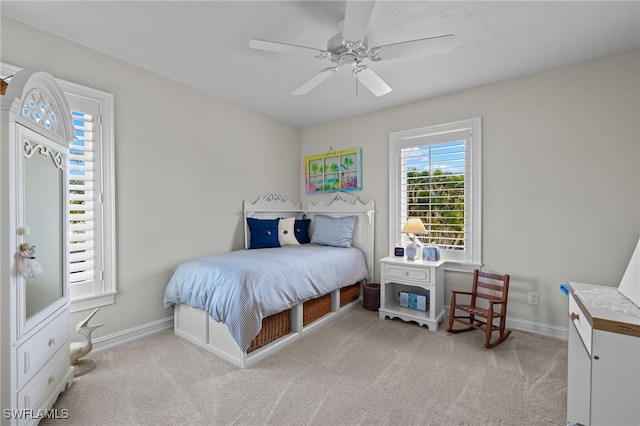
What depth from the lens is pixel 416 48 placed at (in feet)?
5.87

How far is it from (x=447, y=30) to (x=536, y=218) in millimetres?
1892

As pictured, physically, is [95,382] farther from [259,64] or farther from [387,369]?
[259,64]

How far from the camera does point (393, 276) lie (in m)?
3.08

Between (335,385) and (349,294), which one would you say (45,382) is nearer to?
(335,385)

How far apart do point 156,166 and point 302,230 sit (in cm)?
199

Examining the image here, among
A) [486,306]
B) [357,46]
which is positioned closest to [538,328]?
[486,306]

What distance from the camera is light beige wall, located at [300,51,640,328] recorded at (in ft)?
7.63

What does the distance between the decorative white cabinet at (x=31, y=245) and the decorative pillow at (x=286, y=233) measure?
2188 millimetres

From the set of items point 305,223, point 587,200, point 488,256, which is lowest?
point 488,256

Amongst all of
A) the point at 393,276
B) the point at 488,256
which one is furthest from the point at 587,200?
the point at 393,276

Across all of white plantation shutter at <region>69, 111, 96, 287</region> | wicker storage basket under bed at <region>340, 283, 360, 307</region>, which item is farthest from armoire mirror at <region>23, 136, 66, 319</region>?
wicker storage basket under bed at <region>340, 283, 360, 307</region>

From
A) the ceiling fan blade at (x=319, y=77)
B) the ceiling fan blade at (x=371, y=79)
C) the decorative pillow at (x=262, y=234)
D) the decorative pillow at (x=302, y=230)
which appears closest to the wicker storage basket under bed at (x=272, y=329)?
the decorative pillow at (x=262, y=234)

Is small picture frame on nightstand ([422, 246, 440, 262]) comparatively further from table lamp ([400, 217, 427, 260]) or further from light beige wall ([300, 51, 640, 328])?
light beige wall ([300, 51, 640, 328])

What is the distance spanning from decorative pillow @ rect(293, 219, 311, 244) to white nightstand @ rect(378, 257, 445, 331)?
1296 millimetres
